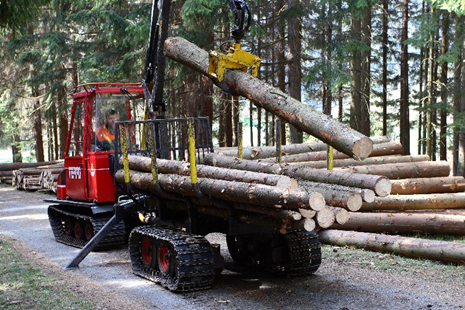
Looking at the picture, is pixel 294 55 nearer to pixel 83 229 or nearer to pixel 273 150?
pixel 273 150

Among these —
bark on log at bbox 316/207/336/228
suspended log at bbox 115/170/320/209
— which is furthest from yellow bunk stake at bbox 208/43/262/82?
bark on log at bbox 316/207/336/228

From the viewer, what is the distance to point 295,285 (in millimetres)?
7543

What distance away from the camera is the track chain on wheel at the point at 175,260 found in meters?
7.12

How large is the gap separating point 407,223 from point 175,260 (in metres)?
5.26

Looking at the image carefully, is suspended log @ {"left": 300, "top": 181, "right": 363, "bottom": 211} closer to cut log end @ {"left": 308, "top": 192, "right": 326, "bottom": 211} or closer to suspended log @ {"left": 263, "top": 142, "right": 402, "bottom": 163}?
cut log end @ {"left": 308, "top": 192, "right": 326, "bottom": 211}

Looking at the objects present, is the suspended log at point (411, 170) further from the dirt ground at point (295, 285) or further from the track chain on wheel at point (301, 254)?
the track chain on wheel at point (301, 254)

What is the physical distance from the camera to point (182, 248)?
23.6 feet

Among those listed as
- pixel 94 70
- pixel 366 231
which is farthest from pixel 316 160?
pixel 94 70

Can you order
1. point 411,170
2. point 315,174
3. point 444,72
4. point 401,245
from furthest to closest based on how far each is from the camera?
point 444,72 < point 411,170 < point 401,245 < point 315,174

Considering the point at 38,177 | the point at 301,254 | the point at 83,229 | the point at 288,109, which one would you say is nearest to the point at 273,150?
the point at 83,229

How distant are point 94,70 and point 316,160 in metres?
11.7

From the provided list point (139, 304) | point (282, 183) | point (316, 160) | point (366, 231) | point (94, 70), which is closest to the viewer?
point (282, 183)

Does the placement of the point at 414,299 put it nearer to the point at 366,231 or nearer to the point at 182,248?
the point at 182,248

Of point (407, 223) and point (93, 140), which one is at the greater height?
point (93, 140)
